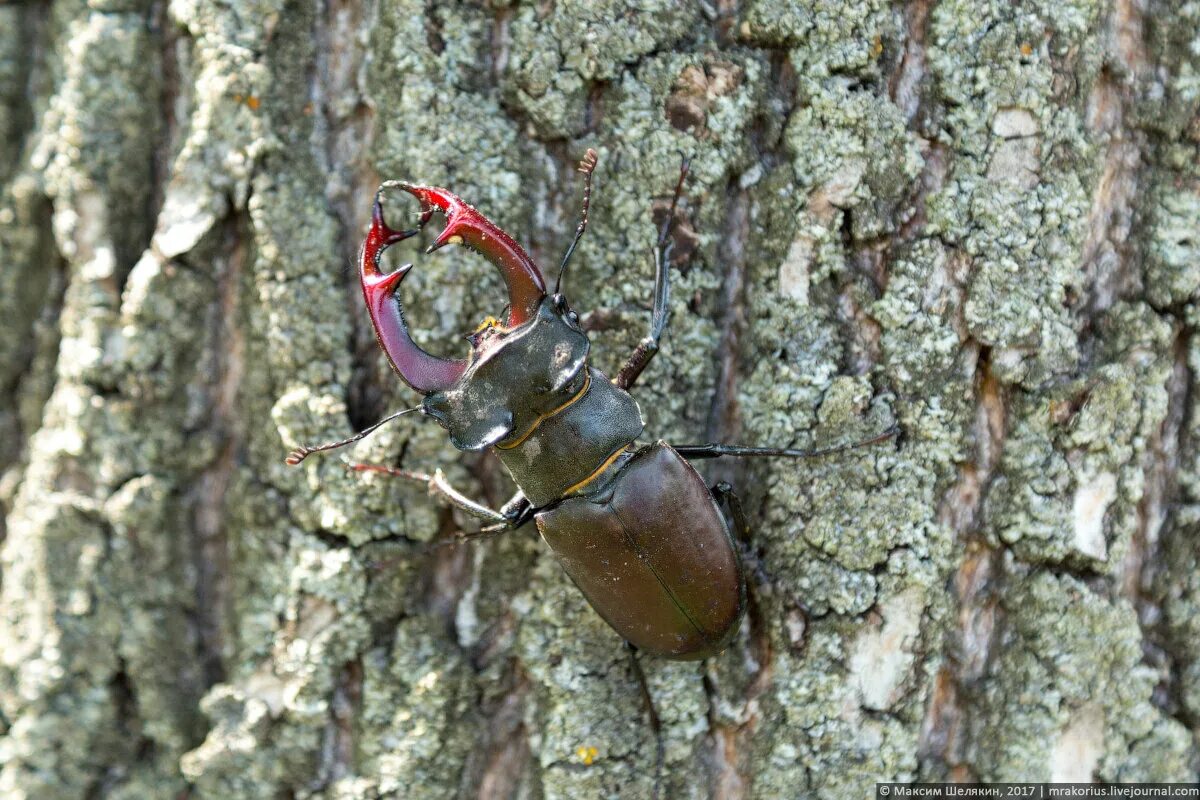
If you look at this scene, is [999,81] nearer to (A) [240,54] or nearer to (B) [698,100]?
(B) [698,100]

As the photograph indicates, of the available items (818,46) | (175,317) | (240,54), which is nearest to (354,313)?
(175,317)

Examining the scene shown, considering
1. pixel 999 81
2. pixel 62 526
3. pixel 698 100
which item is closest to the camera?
pixel 999 81

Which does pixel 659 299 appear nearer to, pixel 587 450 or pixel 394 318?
pixel 587 450

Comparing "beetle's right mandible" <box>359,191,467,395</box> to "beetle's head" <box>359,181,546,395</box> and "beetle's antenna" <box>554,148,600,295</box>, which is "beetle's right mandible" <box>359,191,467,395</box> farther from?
"beetle's antenna" <box>554,148,600,295</box>

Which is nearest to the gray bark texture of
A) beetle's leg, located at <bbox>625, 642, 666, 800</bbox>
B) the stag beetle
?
beetle's leg, located at <bbox>625, 642, 666, 800</bbox>

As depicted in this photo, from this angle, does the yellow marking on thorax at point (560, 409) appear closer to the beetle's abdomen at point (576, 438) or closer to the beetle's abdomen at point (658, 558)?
the beetle's abdomen at point (576, 438)

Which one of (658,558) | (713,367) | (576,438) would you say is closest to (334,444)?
(576,438)

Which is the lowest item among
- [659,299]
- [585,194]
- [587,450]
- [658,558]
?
[658,558]
